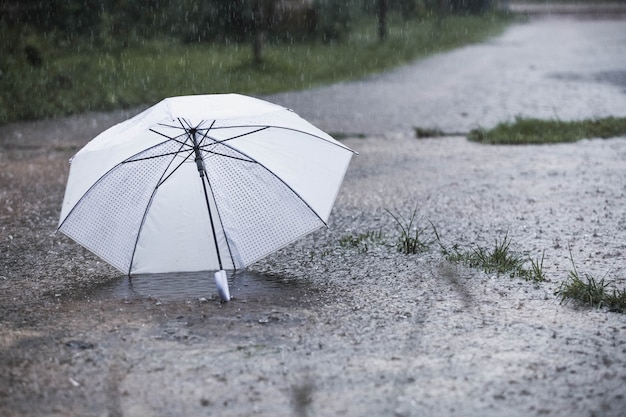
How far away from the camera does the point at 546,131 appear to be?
32.9ft

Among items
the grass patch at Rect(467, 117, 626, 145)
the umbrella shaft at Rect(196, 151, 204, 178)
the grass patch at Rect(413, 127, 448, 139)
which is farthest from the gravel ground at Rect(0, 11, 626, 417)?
the grass patch at Rect(413, 127, 448, 139)

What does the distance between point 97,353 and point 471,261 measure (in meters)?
2.17

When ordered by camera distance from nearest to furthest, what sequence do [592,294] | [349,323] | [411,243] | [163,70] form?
[349,323] → [592,294] → [411,243] → [163,70]

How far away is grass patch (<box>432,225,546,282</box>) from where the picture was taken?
5352 mm

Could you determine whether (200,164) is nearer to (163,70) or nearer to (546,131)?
(546,131)

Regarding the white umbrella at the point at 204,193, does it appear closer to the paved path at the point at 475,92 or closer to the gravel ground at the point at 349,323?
the gravel ground at the point at 349,323

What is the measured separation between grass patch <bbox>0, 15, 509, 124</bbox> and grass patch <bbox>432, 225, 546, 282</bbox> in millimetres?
6918

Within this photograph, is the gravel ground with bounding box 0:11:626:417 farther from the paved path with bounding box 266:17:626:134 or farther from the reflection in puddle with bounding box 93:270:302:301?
the paved path with bounding box 266:17:626:134

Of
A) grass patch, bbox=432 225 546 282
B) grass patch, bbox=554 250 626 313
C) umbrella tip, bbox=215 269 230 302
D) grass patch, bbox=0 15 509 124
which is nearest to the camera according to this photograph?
grass patch, bbox=554 250 626 313

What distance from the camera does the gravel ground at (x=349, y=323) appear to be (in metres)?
3.79

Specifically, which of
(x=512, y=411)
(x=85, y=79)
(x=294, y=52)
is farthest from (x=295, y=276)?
(x=294, y=52)

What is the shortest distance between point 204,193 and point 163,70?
32.9 ft

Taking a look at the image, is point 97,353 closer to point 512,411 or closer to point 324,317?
point 324,317

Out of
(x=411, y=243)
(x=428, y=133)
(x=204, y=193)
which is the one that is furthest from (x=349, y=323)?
(x=428, y=133)
